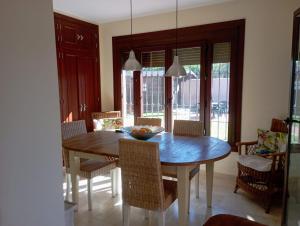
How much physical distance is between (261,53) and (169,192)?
7.64ft

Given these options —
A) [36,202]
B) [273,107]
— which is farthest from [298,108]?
[36,202]

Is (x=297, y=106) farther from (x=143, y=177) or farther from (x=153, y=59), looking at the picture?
(x=153, y=59)

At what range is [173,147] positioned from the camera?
2406mm

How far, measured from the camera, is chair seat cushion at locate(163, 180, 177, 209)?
2027mm

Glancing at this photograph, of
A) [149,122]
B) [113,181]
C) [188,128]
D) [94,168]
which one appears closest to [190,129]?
[188,128]

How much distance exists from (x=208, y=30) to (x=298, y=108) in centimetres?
197

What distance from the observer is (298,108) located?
6.89 ft

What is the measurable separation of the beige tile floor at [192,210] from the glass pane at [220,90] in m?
0.95

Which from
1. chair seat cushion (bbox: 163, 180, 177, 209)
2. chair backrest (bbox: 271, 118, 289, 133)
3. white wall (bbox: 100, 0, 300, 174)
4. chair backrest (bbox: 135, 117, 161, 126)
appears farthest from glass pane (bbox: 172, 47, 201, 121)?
chair seat cushion (bbox: 163, 180, 177, 209)

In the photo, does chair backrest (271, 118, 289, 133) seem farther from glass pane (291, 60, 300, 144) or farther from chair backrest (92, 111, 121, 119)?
chair backrest (92, 111, 121, 119)

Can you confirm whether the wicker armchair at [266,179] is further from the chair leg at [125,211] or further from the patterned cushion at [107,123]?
the patterned cushion at [107,123]

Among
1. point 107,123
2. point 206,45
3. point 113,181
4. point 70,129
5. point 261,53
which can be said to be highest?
point 206,45

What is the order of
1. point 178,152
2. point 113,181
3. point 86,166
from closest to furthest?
point 178,152 → point 86,166 → point 113,181

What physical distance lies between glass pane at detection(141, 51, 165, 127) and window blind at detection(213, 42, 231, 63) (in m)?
0.88
